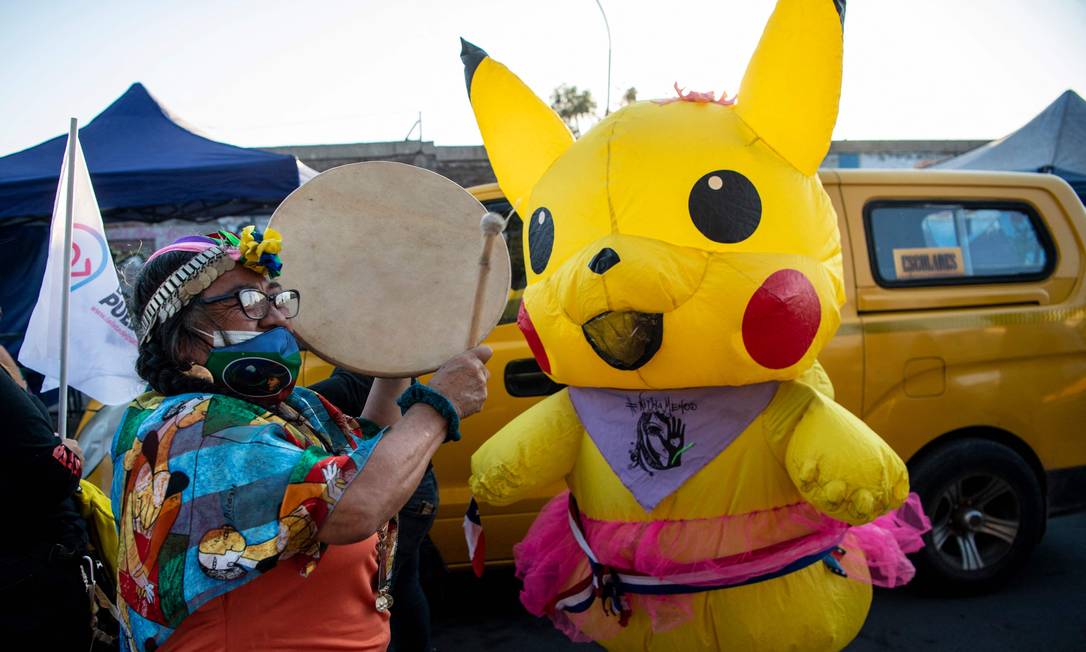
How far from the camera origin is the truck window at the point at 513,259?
3.40 meters

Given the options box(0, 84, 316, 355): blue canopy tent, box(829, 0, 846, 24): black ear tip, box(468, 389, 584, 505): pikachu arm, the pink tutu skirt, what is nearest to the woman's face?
box(468, 389, 584, 505): pikachu arm

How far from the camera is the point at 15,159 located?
19.1 feet

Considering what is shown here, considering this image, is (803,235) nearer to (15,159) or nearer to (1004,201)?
(1004,201)

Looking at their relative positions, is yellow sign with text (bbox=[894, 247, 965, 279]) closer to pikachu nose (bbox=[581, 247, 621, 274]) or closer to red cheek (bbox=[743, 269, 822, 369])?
red cheek (bbox=[743, 269, 822, 369])

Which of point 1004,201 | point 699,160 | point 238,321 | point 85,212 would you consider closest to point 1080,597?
point 1004,201

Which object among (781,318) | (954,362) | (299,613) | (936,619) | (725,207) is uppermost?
(725,207)

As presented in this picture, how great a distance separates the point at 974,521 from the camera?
3535 millimetres

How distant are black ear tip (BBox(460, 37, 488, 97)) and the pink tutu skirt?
1398 mm

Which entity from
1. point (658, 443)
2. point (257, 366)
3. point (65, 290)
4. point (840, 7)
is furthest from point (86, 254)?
point (840, 7)

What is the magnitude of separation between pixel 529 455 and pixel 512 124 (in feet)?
3.27

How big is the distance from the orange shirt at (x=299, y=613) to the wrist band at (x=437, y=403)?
32 centimetres

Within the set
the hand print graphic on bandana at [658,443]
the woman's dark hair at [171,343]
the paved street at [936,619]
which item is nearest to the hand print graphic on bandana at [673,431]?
the hand print graphic on bandana at [658,443]

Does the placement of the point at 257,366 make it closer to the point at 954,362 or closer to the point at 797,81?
the point at 797,81

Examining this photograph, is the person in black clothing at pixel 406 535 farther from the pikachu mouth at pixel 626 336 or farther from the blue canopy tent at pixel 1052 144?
the blue canopy tent at pixel 1052 144
